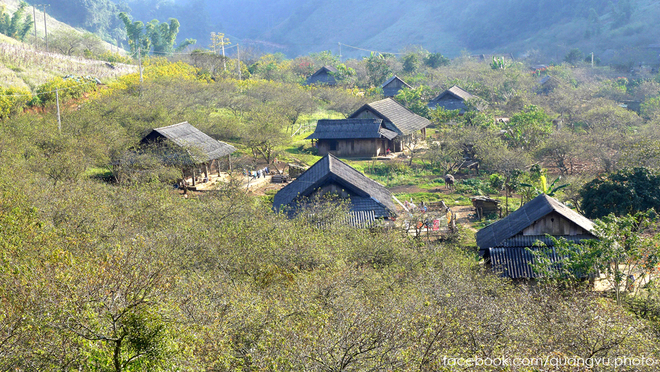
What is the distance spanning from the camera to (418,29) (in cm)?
14488

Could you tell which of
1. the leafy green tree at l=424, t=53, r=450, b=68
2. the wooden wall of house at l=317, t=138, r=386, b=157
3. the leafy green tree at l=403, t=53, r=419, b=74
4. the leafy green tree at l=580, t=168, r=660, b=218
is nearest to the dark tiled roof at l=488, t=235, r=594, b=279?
the leafy green tree at l=580, t=168, r=660, b=218

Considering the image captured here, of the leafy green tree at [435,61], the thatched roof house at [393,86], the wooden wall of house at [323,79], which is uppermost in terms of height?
the leafy green tree at [435,61]

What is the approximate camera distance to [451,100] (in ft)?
182

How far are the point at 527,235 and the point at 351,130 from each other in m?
25.2

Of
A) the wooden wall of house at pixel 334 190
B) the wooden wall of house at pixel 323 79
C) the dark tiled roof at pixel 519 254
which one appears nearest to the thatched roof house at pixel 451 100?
the wooden wall of house at pixel 323 79

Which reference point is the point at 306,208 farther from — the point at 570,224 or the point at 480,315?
the point at 480,315

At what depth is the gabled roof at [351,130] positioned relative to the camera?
1640 inches

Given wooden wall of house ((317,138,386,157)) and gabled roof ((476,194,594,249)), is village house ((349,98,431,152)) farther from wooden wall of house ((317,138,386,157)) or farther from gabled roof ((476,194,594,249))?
gabled roof ((476,194,594,249))

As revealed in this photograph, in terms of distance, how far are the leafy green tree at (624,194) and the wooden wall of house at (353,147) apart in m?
20.5

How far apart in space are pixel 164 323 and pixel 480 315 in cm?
581

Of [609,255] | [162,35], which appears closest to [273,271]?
[609,255]

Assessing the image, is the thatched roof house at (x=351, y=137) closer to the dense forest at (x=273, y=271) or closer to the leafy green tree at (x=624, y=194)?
the dense forest at (x=273, y=271)

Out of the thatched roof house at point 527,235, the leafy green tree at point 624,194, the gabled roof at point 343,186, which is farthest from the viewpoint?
the leafy green tree at point 624,194

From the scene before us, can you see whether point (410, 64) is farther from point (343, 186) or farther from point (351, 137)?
point (343, 186)
